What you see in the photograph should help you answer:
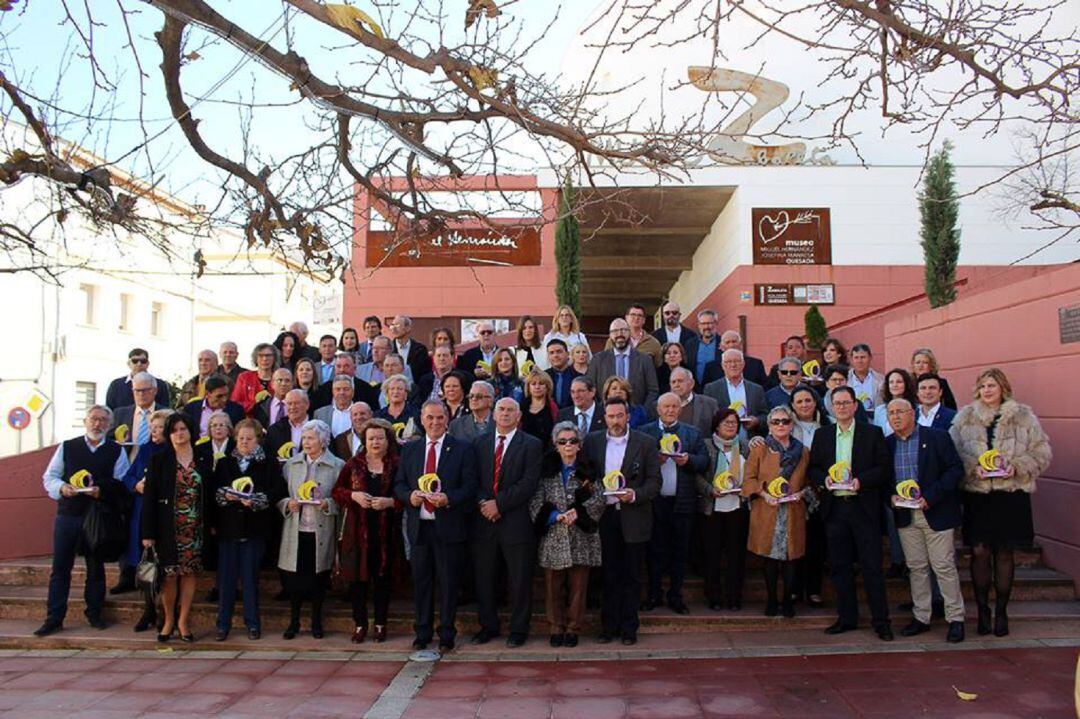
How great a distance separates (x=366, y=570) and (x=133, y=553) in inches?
97.6

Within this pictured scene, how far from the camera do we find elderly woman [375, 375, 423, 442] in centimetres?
721

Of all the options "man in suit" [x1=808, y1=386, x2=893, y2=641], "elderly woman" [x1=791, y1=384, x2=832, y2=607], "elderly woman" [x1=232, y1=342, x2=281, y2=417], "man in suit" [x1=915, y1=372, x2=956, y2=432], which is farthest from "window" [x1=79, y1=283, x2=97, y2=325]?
"man in suit" [x1=915, y1=372, x2=956, y2=432]

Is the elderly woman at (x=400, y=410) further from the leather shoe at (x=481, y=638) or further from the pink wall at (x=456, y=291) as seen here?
the pink wall at (x=456, y=291)

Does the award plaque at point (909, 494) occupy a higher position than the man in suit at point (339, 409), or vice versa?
the man in suit at point (339, 409)

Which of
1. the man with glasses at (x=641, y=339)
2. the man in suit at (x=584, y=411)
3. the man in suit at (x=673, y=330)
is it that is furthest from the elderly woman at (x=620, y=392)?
the man in suit at (x=673, y=330)

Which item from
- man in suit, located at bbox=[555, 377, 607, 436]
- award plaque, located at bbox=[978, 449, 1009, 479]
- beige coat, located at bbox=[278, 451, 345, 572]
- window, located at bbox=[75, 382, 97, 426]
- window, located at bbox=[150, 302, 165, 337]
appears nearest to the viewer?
award plaque, located at bbox=[978, 449, 1009, 479]

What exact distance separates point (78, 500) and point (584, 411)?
4396mm

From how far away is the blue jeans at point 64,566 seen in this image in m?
6.83

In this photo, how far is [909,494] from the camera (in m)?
6.10

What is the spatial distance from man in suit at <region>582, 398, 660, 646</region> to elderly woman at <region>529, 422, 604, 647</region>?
0.13 metres

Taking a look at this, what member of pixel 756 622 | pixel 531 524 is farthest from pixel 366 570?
pixel 756 622

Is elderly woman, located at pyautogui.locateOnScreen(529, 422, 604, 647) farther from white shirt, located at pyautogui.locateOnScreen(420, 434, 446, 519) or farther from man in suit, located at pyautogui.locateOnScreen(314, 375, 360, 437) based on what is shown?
man in suit, located at pyautogui.locateOnScreen(314, 375, 360, 437)

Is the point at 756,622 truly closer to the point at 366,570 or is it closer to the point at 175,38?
the point at 366,570

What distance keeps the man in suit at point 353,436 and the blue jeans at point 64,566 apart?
7.15 feet
